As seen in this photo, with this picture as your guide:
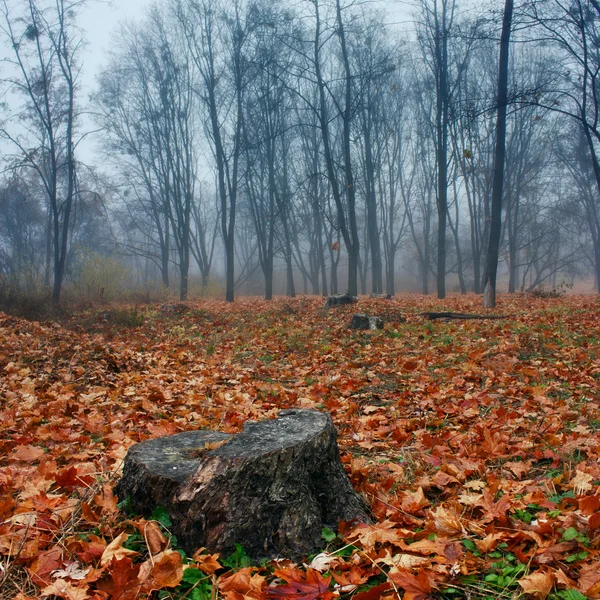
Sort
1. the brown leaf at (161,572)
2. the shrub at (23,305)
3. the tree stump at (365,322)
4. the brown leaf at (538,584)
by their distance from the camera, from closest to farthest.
A: the brown leaf at (538,584), the brown leaf at (161,572), the tree stump at (365,322), the shrub at (23,305)

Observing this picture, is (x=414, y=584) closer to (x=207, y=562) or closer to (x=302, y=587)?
(x=302, y=587)

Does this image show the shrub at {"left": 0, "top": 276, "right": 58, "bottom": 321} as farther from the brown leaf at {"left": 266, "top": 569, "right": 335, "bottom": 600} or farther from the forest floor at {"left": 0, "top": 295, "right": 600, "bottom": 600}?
the brown leaf at {"left": 266, "top": 569, "right": 335, "bottom": 600}

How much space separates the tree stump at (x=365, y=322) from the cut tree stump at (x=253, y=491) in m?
6.94

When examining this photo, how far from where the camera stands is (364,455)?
3475mm

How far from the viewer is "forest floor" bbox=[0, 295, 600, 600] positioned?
6.16ft

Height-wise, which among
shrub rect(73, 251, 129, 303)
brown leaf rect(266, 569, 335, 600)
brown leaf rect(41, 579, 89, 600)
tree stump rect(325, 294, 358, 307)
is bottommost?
brown leaf rect(266, 569, 335, 600)

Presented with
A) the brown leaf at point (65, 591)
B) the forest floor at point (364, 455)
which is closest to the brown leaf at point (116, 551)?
the forest floor at point (364, 455)

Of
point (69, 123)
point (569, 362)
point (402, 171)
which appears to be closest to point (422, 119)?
point (402, 171)

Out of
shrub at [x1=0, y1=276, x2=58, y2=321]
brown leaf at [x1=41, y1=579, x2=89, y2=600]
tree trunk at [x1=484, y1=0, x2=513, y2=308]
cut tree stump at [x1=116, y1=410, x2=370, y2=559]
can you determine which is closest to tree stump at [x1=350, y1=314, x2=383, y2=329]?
tree trunk at [x1=484, y1=0, x2=513, y2=308]

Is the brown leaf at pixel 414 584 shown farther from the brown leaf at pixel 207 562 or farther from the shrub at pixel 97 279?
the shrub at pixel 97 279

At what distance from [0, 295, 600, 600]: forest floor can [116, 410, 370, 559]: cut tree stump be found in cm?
9

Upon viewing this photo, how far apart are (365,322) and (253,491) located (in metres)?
7.54

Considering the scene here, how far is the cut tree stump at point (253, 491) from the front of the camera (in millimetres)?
2131

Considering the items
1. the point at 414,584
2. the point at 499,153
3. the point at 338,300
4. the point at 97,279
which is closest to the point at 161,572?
the point at 414,584
